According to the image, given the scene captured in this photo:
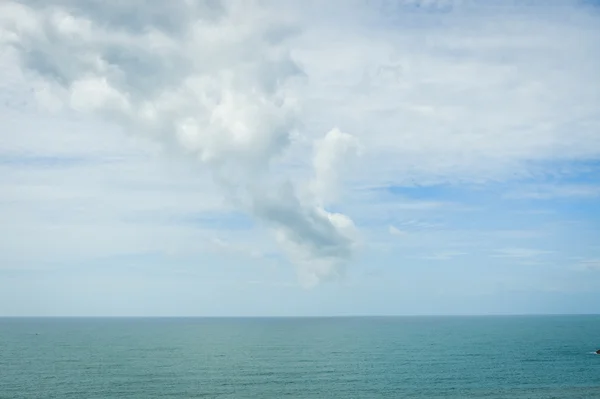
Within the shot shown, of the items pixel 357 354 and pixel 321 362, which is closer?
pixel 321 362

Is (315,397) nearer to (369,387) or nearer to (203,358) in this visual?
(369,387)

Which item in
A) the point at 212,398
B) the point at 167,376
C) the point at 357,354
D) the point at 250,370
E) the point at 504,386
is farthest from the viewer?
the point at 357,354

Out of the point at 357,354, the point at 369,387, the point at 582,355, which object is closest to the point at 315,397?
the point at 369,387

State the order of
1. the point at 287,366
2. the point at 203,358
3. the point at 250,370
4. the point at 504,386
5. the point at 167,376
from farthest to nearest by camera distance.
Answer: the point at 203,358 < the point at 287,366 < the point at 250,370 < the point at 167,376 < the point at 504,386

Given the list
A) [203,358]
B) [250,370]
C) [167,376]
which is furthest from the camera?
[203,358]

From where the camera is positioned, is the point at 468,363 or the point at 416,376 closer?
the point at 416,376

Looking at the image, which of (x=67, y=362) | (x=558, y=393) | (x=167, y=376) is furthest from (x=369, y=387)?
(x=67, y=362)

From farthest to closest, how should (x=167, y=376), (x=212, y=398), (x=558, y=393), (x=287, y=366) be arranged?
(x=287, y=366) < (x=167, y=376) < (x=558, y=393) < (x=212, y=398)

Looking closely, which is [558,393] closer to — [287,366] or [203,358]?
[287,366]

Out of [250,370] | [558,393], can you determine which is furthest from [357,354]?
[558,393]
